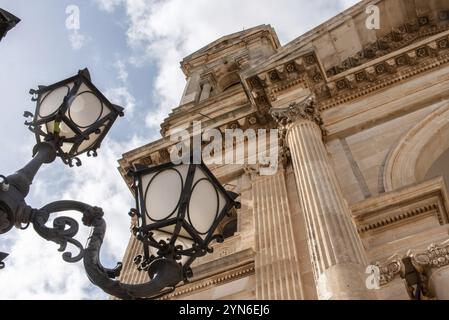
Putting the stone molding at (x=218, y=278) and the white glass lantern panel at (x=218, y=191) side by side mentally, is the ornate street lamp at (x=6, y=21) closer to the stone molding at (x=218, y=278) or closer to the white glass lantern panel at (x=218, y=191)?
the white glass lantern panel at (x=218, y=191)

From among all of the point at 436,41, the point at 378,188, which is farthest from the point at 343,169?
the point at 436,41

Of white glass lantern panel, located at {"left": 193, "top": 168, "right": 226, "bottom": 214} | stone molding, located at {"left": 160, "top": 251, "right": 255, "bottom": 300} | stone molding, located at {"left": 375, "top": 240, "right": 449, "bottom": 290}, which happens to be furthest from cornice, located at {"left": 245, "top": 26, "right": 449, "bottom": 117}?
white glass lantern panel, located at {"left": 193, "top": 168, "right": 226, "bottom": 214}

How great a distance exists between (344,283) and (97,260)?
2.84m

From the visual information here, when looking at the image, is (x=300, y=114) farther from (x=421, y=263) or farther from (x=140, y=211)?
(x=140, y=211)

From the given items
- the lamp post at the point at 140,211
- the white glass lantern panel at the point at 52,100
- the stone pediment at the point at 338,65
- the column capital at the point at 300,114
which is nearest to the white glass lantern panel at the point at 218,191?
the lamp post at the point at 140,211

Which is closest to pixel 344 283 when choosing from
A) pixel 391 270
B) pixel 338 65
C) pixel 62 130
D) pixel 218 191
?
pixel 391 270

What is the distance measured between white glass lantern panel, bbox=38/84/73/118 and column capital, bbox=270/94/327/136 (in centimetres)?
581

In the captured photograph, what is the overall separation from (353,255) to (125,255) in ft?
21.4

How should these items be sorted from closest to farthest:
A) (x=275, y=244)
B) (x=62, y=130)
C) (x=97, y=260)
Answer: (x=97, y=260), (x=62, y=130), (x=275, y=244)

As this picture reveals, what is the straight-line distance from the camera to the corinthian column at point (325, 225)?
609 cm

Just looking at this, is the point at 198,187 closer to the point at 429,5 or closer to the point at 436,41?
the point at 436,41

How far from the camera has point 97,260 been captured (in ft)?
15.1

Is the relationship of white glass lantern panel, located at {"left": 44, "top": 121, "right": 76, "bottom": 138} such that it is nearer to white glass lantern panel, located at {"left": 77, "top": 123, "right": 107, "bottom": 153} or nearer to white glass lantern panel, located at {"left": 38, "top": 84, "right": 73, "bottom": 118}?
white glass lantern panel, located at {"left": 38, "top": 84, "right": 73, "bottom": 118}
